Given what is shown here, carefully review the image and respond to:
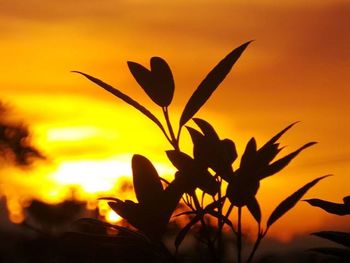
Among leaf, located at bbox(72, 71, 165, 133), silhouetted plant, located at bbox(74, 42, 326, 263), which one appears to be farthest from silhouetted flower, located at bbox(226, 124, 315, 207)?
leaf, located at bbox(72, 71, 165, 133)

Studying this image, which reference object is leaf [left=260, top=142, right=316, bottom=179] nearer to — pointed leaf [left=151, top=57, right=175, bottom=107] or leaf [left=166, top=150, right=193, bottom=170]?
leaf [left=166, top=150, right=193, bottom=170]

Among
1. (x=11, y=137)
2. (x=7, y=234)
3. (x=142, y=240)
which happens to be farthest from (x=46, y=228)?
(x=142, y=240)

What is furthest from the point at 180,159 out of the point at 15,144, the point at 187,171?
the point at 15,144

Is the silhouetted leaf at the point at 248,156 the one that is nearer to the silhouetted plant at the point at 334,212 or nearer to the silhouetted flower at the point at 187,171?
the silhouetted flower at the point at 187,171

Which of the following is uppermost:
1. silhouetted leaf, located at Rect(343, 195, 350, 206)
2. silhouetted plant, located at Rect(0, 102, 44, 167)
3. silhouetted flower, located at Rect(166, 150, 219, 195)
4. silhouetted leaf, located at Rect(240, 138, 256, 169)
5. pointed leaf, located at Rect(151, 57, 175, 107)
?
silhouetted plant, located at Rect(0, 102, 44, 167)

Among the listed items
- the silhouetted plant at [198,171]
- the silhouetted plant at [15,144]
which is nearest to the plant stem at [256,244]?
the silhouetted plant at [198,171]

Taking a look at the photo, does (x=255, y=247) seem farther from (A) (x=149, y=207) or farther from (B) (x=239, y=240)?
(A) (x=149, y=207)

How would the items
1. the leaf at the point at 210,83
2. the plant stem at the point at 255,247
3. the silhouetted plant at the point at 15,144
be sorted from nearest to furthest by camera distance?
the plant stem at the point at 255,247
the leaf at the point at 210,83
the silhouetted plant at the point at 15,144
